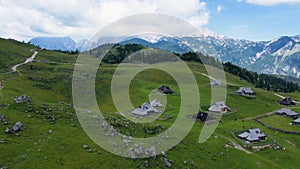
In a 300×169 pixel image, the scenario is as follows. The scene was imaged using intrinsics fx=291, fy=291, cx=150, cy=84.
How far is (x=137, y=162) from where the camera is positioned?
5331 cm

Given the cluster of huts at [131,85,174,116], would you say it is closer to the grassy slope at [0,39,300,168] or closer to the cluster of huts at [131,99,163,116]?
the cluster of huts at [131,99,163,116]

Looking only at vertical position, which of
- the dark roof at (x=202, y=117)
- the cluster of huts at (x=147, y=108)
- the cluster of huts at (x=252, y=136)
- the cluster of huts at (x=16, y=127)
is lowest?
the cluster of huts at (x=252, y=136)

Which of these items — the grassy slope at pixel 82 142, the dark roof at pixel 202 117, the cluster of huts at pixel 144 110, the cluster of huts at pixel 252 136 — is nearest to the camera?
the grassy slope at pixel 82 142

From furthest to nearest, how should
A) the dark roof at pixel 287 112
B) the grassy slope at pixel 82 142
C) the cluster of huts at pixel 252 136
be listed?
the dark roof at pixel 287 112
the cluster of huts at pixel 252 136
the grassy slope at pixel 82 142

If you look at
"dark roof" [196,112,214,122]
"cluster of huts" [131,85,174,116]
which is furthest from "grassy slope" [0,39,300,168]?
"cluster of huts" [131,85,174,116]

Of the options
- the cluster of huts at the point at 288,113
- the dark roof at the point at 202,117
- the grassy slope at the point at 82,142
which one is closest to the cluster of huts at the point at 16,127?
the grassy slope at the point at 82,142

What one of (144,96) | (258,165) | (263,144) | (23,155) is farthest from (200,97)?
(23,155)

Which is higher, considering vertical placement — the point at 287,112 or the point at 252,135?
the point at 287,112

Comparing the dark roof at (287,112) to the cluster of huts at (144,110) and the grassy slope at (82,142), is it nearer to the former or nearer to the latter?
the grassy slope at (82,142)

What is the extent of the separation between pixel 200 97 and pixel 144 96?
81.9 ft

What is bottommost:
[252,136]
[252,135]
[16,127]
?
[252,136]

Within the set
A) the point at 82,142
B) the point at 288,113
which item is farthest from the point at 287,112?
the point at 82,142

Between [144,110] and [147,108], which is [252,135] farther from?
[147,108]

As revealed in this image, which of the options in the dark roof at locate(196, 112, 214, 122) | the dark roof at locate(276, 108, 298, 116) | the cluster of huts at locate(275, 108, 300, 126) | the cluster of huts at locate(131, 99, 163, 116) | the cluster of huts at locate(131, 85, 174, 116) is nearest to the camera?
the dark roof at locate(196, 112, 214, 122)
